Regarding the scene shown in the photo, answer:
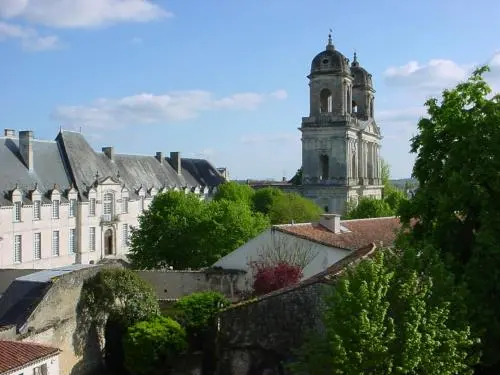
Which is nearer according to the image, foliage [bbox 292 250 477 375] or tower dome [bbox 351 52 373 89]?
foliage [bbox 292 250 477 375]

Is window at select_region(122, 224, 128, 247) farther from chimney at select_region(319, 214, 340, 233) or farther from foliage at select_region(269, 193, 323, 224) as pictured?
chimney at select_region(319, 214, 340, 233)

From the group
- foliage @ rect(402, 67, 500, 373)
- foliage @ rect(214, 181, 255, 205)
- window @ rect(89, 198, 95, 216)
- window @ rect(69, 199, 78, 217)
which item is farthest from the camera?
foliage @ rect(214, 181, 255, 205)

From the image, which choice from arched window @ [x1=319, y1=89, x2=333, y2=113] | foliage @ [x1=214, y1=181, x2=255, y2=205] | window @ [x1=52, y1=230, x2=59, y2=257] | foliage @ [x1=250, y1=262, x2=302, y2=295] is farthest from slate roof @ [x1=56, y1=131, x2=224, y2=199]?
foliage @ [x1=250, y1=262, x2=302, y2=295]

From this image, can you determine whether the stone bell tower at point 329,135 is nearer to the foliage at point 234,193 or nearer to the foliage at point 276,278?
the foliage at point 234,193

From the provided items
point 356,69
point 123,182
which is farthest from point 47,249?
point 356,69

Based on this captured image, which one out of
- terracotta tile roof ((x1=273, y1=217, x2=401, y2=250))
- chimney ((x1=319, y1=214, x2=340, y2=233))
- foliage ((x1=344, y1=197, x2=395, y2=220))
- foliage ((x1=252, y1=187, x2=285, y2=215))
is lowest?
terracotta tile roof ((x1=273, y1=217, x2=401, y2=250))

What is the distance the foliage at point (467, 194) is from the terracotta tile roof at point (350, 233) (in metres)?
8.01

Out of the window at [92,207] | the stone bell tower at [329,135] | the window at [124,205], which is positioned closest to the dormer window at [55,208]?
the window at [92,207]

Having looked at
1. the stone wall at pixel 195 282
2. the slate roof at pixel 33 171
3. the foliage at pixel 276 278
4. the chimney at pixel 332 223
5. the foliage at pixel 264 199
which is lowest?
the stone wall at pixel 195 282

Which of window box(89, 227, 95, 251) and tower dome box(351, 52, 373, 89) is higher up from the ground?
tower dome box(351, 52, 373, 89)

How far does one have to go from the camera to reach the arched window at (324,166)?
52531 millimetres

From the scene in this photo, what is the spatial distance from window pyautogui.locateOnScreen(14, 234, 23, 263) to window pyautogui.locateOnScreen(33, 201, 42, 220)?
1855 millimetres

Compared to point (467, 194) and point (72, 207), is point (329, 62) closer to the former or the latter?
point (72, 207)

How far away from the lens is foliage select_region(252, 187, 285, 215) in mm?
47375
